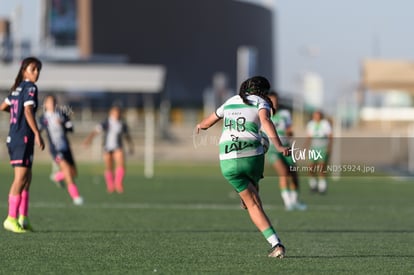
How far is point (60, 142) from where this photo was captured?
21.7m

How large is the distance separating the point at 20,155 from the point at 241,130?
391 centimetres

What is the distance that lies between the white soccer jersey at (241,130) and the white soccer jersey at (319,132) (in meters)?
15.4

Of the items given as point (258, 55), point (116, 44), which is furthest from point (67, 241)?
point (258, 55)

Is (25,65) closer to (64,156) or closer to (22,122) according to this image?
(22,122)

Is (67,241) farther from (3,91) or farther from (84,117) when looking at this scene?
(3,91)

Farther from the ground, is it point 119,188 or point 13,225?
point 13,225

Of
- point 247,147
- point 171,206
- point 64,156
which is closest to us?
point 247,147

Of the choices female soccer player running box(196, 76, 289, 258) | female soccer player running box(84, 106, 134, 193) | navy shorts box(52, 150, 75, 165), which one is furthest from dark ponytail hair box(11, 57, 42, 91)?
female soccer player running box(84, 106, 134, 193)

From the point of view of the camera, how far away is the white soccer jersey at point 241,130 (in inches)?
463

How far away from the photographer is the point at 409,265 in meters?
11.5

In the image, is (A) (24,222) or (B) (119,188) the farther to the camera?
(B) (119,188)

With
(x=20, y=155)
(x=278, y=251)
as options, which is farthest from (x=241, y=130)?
(x=20, y=155)

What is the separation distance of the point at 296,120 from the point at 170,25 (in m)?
39.3

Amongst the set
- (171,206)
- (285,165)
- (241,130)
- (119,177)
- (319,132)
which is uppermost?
(241,130)
